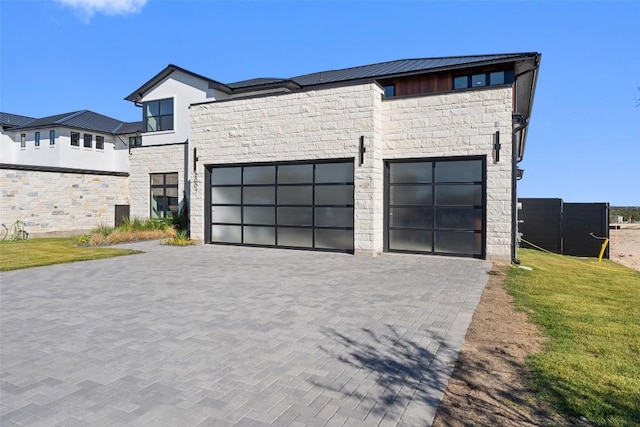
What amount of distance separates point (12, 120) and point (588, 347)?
150 ft

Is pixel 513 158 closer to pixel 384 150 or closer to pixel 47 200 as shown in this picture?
pixel 384 150

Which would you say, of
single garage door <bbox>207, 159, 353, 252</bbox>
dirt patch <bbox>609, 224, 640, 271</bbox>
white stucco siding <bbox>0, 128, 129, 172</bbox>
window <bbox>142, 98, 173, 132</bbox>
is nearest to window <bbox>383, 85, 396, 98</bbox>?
single garage door <bbox>207, 159, 353, 252</bbox>

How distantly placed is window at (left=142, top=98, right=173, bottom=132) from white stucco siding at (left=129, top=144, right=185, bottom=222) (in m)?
2.05

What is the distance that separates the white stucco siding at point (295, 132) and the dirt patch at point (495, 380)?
7062 millimetres

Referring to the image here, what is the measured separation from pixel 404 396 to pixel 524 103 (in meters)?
20.7

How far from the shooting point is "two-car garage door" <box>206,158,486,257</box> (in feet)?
39.8

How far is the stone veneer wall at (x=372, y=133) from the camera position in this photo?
11.5 meters

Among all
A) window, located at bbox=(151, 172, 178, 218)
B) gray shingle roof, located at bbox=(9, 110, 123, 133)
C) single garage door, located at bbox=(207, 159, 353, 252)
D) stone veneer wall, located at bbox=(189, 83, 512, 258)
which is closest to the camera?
stone veneer wall, located at bbox=(189, 83, 512, 258)

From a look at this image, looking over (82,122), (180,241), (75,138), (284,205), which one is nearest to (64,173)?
(180,241)

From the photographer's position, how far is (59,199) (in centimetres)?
2055

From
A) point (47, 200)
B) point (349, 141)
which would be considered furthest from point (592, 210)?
point (47, 200)

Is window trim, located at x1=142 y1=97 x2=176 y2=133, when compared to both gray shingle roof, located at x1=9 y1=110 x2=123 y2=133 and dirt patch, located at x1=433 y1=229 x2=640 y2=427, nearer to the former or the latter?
gray shingle roof, located at x1=9 y1=110 x2=123 y2=133

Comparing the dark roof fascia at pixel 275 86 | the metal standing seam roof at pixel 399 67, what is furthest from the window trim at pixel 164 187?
the metal standing seam roof at pixel 399 67

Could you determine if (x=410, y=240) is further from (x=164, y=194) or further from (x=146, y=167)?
(x=146, y=167)
